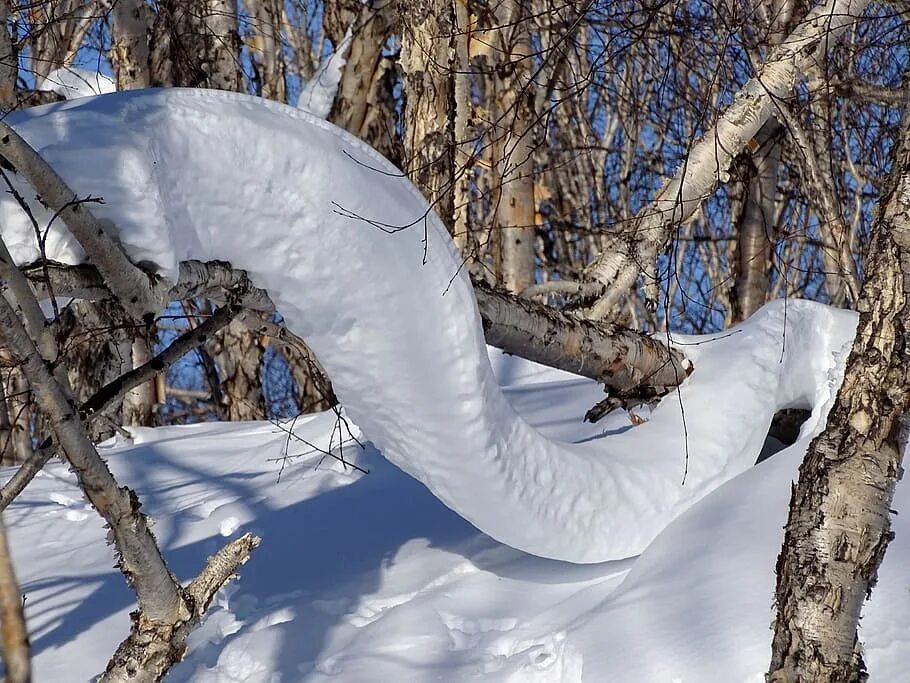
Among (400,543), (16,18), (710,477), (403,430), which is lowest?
(400,543)

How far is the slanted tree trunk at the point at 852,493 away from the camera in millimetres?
1719

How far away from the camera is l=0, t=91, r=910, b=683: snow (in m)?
2.27

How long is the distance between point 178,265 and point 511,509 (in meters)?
1.23

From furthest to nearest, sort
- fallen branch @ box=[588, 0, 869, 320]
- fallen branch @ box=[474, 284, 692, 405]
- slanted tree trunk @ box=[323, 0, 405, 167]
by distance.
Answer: slanted tree trunk @ box=[323, 0, 405, 167] < fallen branch @ box=[588, 0, 869, 320] < fallen branch @ box=[474, 284, 692, 405]

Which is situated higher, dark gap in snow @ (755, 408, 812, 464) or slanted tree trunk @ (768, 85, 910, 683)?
slanted tree trunk @ (768, 85, 910, 683)

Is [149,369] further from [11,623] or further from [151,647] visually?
[11,623]

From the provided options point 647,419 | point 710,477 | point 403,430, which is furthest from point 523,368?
point 403,430

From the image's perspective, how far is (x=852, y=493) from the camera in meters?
1.74

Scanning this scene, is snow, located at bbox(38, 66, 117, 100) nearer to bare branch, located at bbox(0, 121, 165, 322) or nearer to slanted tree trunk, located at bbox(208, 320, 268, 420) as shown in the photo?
slanted tree trunk, located at bbox(208, 320, 268, 420)

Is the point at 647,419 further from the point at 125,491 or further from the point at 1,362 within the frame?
the point at 1,362

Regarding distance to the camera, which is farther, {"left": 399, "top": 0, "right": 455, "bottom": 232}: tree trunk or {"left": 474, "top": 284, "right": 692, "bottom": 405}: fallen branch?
{"left": 399, "top": 0, "right": 455, "bottom": 232}: tree trunk

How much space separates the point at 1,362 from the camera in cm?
199

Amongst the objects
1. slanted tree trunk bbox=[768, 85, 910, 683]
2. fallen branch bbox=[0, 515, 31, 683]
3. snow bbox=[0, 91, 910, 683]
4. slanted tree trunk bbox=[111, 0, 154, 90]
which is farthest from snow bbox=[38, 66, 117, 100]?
fallen branch bbox=[0, 515, 31, 683]

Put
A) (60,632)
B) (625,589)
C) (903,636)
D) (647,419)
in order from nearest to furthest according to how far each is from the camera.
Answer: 1. (903,636)
2. (625,589)
3. (60,632)
4. (647,419)
